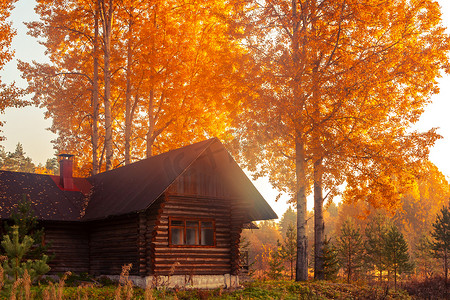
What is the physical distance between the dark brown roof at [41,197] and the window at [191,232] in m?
4.76

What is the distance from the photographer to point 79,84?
36.1m

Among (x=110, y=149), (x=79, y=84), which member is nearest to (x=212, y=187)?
(x=110, y=149)

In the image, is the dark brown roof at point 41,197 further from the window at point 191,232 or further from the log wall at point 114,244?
the window at point 191,232

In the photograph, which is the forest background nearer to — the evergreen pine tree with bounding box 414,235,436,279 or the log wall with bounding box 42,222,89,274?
the log wall with bounding box 42,222,89,274

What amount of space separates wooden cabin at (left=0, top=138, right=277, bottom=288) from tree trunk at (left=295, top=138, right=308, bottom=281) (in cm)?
209

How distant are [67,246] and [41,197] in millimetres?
2458

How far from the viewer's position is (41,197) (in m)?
21.9

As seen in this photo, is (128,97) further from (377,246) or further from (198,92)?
(377,246)

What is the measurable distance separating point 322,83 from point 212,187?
22.3 ft

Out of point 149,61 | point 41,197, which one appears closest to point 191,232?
Answer: point 41,197

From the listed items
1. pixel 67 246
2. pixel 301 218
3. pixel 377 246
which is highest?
pixel 301 218

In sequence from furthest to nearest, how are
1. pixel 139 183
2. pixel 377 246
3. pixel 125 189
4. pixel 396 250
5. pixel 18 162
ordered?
pixel 18 162
pixel 377 246
pixel 396 250
pixel 125 189
pixel 139 183

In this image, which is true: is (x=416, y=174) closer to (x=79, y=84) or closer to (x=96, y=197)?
(x=96, y=197)

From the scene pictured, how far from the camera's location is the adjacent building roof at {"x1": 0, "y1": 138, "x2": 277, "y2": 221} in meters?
19.3
